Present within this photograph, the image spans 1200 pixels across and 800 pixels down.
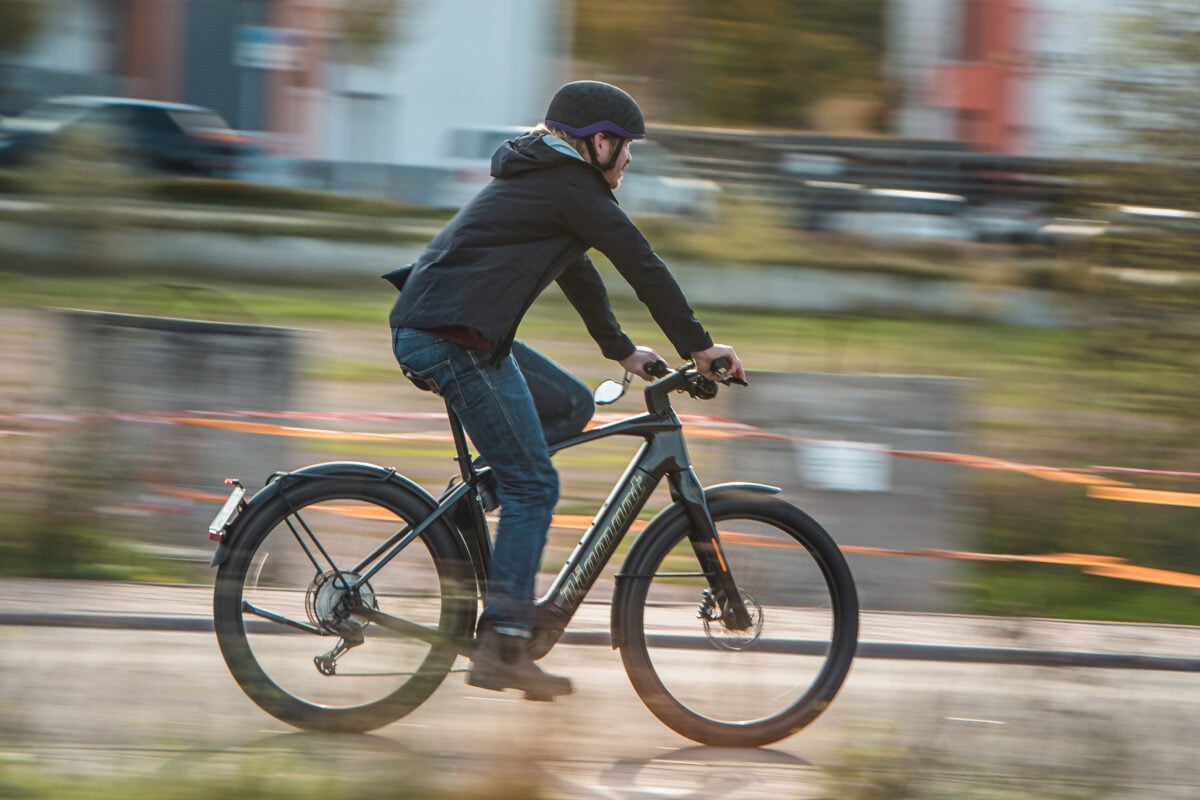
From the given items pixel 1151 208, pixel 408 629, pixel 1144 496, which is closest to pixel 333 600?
pixel 408 629

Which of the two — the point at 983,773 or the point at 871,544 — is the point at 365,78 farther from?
the point at 983,773

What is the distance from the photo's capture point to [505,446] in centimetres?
434

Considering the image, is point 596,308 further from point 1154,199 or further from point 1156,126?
point 1156,126

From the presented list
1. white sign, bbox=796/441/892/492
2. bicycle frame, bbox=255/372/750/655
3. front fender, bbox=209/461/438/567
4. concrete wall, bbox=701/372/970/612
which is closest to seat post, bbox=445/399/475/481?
bicycle frame, bbox=255/372/750/655

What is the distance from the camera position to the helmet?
4.25 metres

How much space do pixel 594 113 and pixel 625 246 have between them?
0.37 meters

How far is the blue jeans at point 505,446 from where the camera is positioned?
4.33 meters

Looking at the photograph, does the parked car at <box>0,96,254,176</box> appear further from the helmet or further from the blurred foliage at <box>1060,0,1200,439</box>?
the helmet

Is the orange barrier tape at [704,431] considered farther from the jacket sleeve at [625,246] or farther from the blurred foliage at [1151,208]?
the jacket sleeve at [625,246]

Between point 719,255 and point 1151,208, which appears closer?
point 1151,208

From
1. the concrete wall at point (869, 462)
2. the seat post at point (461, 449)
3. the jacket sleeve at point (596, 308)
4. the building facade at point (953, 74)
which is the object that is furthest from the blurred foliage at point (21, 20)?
the seat post at point (461, 449)

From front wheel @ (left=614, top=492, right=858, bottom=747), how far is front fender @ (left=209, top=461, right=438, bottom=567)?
748mm

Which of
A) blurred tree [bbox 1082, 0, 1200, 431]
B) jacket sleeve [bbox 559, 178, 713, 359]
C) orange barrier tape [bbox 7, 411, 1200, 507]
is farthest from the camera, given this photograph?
blurred tree [bbox 1082, 0, 1200, 431]

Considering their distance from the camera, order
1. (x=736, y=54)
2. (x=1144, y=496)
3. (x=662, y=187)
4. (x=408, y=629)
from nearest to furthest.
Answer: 1. (x=408, y=629)
2. (x=1144, y=496)
3. (x=662, y=187)
4. (x=736, y=54)
